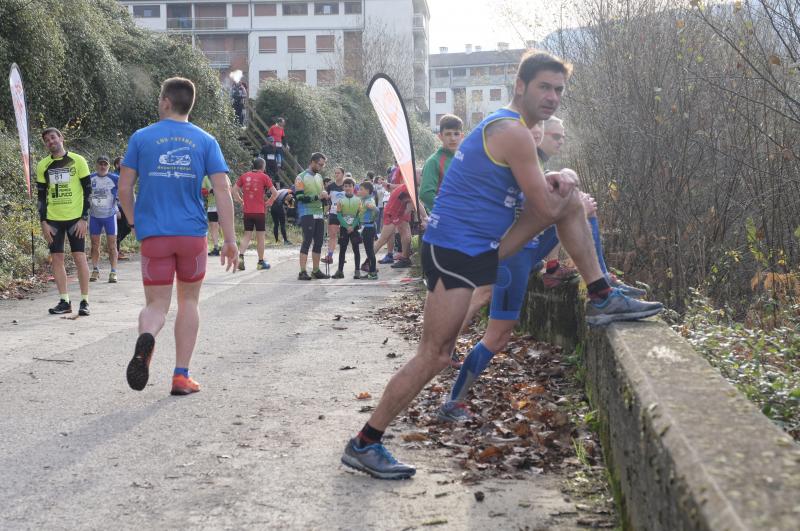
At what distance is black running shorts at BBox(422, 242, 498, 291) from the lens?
4.68 meters

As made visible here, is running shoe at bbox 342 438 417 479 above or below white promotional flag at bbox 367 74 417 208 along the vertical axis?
below

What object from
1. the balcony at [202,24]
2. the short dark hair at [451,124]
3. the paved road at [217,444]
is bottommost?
the paved road at [217,444]

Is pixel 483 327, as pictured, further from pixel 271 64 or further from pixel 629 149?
pixel 271 64

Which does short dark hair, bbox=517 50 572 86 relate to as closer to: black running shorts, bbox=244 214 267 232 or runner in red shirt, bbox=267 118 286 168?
black running shorts, bbox=244 214 267 232

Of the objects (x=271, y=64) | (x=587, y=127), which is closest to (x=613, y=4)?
(x=587, y=127)

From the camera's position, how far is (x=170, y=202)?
658cm

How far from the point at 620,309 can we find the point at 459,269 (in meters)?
1.01

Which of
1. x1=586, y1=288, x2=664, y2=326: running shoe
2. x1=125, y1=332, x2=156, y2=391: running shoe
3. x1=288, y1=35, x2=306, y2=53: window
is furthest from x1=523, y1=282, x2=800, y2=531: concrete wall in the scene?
x1=288, y1=35, x2=306, y2=53: window

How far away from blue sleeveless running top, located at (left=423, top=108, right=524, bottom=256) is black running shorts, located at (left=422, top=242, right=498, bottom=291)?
0.10 ft

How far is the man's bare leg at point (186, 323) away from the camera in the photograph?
6.75 meters

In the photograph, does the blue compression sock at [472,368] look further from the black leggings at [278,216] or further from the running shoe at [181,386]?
the black leggings at [278,216]

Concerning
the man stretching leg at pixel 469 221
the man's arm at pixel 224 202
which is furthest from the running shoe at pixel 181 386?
the man stretching leg at pixel 469 221

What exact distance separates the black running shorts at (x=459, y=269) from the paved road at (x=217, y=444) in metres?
0.92

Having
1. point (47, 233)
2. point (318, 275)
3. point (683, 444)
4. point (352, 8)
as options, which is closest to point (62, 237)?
point (47, 233)
